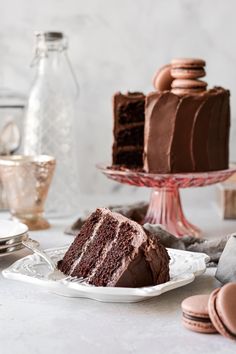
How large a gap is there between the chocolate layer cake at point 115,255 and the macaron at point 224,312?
157mm

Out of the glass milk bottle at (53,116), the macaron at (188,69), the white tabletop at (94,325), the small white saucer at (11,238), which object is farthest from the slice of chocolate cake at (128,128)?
the white tabletop at (94,325)

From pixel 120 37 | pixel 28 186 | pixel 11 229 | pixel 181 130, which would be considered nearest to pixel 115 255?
pixel 11 229

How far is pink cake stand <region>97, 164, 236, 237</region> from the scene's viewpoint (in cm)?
154

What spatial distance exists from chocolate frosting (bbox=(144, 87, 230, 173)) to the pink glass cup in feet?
0.74

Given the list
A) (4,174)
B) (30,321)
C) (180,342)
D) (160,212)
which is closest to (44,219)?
(4,174)

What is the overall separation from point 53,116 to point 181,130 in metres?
0.40

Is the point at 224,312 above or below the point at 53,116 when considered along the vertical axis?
below

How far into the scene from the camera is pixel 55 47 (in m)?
1.83

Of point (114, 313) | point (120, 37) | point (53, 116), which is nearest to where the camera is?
point (114, 313)

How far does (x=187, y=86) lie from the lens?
5.11ft

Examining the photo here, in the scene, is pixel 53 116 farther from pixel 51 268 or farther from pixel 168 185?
pixel 51 268

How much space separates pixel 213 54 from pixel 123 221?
942mm

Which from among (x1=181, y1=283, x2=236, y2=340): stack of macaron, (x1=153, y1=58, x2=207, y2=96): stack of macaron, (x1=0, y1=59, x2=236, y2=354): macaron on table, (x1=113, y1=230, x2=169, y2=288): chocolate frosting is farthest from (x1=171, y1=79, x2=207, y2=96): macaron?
(x1=181, y1=283, x2=236, y2=340): stack of macaron

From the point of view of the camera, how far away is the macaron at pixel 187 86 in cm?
156
